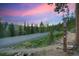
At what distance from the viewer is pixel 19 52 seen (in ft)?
3.12

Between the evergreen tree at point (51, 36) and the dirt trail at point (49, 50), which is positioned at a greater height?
the evergreen tree at point (51, 36)

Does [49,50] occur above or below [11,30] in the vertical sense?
below

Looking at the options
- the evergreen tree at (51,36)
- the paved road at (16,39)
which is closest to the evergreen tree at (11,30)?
the paved road at (16,39)

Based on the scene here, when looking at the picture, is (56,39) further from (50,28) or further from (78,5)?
(78,5)

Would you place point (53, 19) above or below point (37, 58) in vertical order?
above

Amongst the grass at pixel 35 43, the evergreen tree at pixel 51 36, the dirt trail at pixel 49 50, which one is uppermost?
the evergreen tree at pixel 51 36

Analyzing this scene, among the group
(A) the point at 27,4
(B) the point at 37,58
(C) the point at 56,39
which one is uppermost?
(A) the point at 27,4

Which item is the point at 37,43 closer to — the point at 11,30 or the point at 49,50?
the point at 49,50

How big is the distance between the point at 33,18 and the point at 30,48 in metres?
0.21

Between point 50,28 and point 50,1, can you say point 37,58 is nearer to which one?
point 50,28

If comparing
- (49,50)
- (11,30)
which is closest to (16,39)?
(11,30)

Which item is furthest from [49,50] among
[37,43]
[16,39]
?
[16,39]

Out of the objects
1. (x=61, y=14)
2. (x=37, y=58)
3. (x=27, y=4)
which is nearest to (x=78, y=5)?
(x=61, y=14)

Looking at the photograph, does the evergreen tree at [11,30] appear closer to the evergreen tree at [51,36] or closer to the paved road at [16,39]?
the paved road at [16,39]
